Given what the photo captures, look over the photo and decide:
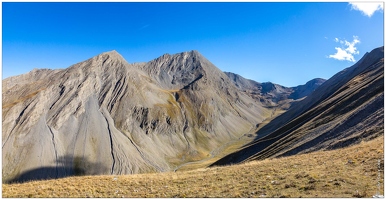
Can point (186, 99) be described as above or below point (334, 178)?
above

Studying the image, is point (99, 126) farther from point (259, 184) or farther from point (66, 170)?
point (259, 184)

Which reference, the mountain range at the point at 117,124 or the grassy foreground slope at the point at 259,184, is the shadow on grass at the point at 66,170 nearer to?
the mountain range at the point at 117,124

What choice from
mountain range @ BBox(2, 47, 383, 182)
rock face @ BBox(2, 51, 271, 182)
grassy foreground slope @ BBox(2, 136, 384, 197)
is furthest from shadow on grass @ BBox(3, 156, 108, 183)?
grassy foreground slope @ BBox(2, 136, 384, 197)

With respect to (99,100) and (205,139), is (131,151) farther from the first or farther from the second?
(205,139)

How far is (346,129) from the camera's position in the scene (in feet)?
137

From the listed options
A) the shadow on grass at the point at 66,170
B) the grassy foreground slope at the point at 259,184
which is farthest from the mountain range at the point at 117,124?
the grassy foreground slope at the point at 259,184

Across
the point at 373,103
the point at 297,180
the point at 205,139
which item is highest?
the point at 373,103

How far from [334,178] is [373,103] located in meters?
38.1

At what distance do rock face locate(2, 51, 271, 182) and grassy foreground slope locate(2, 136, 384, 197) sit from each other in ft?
269

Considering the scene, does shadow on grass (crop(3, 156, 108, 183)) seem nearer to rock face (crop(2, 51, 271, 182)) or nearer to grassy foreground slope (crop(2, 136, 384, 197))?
rock face (crop(2, 51, 271, 182))

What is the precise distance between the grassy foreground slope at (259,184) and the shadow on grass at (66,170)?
78664 millimetres

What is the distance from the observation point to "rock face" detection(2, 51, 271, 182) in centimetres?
9731

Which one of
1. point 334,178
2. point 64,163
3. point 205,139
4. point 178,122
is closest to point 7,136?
point 64,163

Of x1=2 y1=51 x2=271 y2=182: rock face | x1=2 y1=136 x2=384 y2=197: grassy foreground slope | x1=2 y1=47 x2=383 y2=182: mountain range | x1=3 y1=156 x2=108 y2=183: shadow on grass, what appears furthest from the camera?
x1=2 y1=51 x2=271 y2=182: rock face
